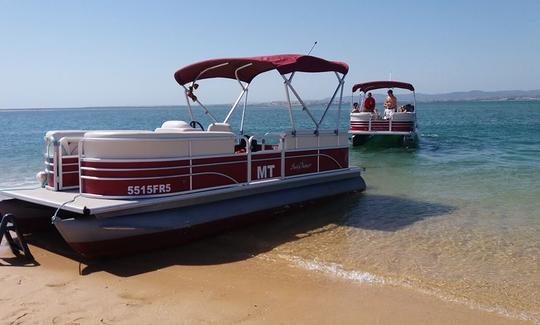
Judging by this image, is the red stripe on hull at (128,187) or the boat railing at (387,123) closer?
the red stripe on hull at (128,187)

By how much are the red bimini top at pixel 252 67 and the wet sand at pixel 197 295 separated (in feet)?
→ 12.0

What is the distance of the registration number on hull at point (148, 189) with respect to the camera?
706 cm

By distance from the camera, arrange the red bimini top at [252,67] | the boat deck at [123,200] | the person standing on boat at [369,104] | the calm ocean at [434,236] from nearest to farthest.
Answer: the calm ocean at [434,236], the boat deck at [123,200], the red bimini top at [252,67], the person standing on boat at [369,104]

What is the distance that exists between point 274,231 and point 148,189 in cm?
239

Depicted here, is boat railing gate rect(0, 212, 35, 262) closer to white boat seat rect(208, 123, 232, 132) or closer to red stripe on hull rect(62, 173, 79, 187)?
red stripe on hull rect(62, 173, 79, 187)

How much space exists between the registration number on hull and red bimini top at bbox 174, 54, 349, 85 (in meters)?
3.13

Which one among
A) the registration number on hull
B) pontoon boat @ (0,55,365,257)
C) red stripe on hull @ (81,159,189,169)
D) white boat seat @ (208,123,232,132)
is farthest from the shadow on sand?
white boat seat @ (208,123,232,132)

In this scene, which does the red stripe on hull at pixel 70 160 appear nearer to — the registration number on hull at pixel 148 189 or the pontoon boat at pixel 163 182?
the pontoon boat at pixel 163 182

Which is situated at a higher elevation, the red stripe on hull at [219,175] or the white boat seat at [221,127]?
the white boat seat at [221,127]

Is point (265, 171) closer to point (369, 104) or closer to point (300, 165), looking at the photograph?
point (300, 165)

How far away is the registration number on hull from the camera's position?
23.2ft

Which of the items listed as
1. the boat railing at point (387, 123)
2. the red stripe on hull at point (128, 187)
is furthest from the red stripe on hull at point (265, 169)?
the boat railing at point (387, 123)

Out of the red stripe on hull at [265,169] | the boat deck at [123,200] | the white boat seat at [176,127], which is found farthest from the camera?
the red stripe on hull at [265,169]

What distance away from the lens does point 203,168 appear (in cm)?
789
